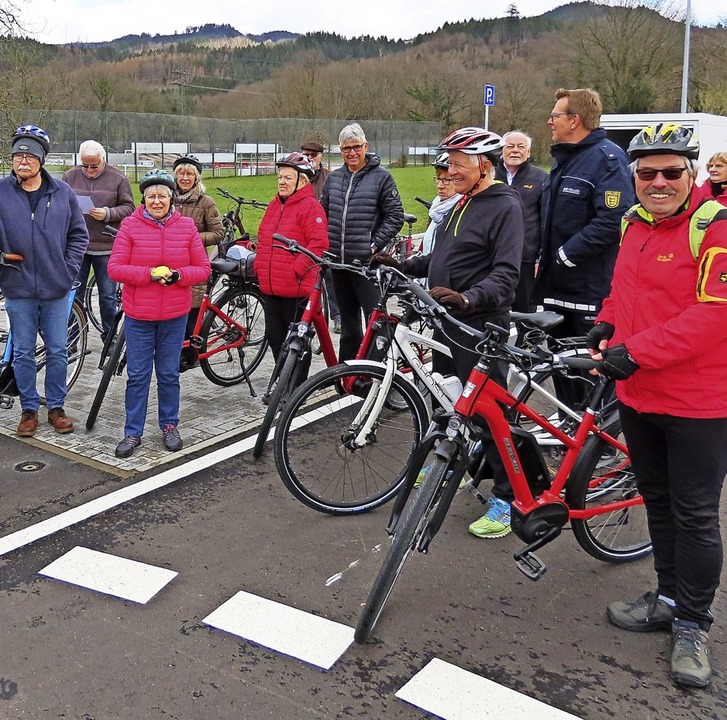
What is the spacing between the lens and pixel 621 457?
385cm

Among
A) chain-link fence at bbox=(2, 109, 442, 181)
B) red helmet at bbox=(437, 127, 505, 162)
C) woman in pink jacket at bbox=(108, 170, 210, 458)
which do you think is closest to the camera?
red helmet at bbox=(437, 127, 505, 162)

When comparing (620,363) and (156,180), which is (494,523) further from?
(156,180)

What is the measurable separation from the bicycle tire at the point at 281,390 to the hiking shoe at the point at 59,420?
1.34 metres

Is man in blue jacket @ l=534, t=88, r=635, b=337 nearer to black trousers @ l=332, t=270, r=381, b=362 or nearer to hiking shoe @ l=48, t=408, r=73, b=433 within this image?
black trousers @ l=332, t=270, r=381, b=362

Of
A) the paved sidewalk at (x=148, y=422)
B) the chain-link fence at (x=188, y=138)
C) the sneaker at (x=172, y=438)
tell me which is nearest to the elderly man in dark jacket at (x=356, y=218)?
the paved sidewalk at (x=148, y=422)

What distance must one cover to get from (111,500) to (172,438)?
0.82 m

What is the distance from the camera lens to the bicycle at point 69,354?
5.58 m

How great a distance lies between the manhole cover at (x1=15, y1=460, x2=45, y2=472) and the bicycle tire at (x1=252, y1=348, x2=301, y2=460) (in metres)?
1.29

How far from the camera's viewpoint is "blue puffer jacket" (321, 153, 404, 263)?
6.36 metres

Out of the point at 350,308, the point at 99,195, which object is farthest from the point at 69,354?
the point at 350,308

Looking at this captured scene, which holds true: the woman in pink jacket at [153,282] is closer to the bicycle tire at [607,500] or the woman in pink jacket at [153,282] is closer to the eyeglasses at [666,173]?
the bicycle tire at [607,500]

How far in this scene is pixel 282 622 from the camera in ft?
11.1

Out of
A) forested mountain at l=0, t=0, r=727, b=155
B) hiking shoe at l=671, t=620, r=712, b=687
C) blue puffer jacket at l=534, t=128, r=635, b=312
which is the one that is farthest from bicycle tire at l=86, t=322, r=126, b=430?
forested mountain at l=0, t=0, r=727, b=155

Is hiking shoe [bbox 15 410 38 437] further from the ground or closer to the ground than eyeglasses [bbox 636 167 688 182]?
closer to the ground
